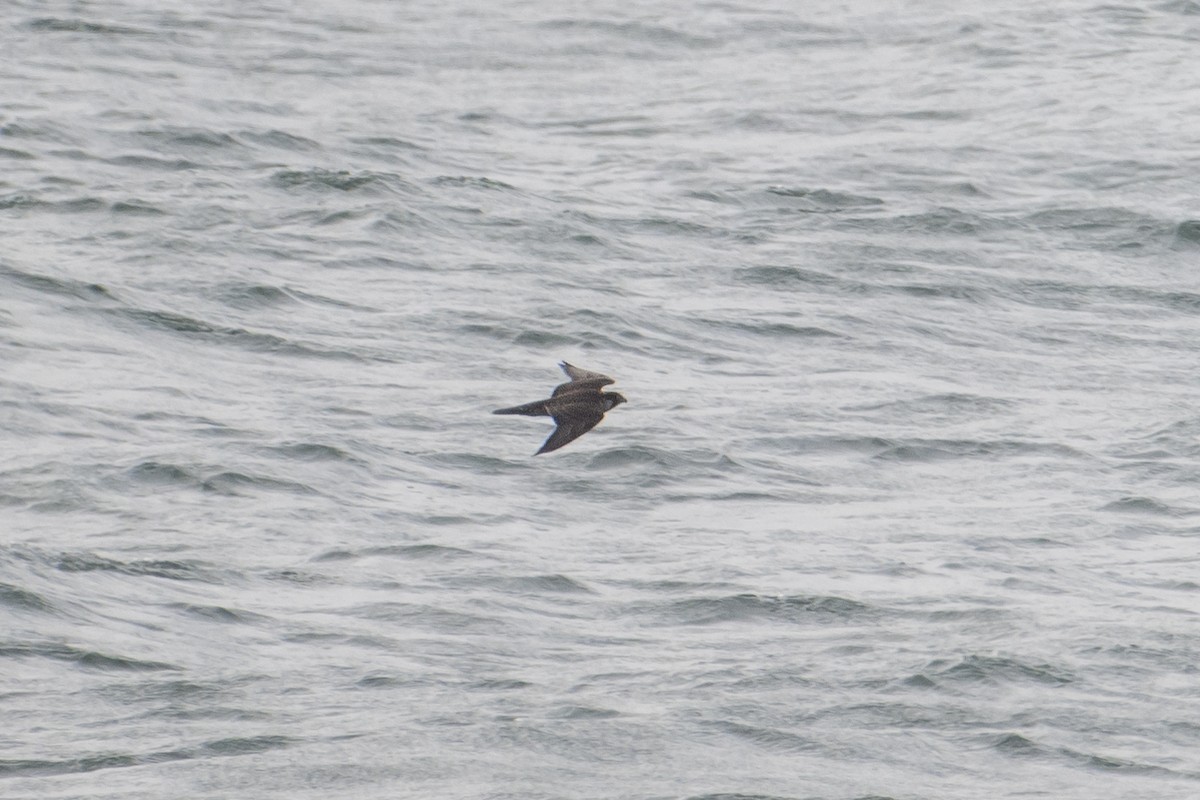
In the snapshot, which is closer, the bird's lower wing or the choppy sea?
the bird's lower wing

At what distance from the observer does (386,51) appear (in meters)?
28.7

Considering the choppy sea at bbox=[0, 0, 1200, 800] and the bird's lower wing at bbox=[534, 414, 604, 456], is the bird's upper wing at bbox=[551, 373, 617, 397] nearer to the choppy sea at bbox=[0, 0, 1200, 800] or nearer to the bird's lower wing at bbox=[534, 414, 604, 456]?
the bird's lower wing at bbox=[534, 414, 604, 456]

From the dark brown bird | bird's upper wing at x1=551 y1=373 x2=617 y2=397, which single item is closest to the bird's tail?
the dark brown bird

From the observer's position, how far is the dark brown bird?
500 inches

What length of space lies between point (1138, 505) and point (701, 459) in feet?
10.4

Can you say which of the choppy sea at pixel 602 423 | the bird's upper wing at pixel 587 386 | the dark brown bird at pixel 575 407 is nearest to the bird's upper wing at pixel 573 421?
the dark brown bird at pixel 575 407

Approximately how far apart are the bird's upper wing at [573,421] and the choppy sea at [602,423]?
2.18 metres

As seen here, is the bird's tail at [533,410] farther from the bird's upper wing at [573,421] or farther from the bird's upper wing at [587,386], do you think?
the bird's upper wing at [587,386]

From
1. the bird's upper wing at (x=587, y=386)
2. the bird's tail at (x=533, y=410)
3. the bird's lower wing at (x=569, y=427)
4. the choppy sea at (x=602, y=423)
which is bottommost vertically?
the choppy sea at (x=602, y=423)

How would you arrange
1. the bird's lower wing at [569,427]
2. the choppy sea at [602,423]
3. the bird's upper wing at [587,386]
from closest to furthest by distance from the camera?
1. the bird's lower wing at [569,427]
2. the bird's upper wing at [587,386]
3. the choppy sea at [602,423]

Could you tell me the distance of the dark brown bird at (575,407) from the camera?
1270 cm

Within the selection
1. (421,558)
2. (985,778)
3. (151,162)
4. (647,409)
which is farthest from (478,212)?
(985,778)

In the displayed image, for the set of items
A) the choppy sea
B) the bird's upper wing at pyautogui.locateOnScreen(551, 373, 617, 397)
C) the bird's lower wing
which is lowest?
the choppy sea

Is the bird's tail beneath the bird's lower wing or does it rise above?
above
